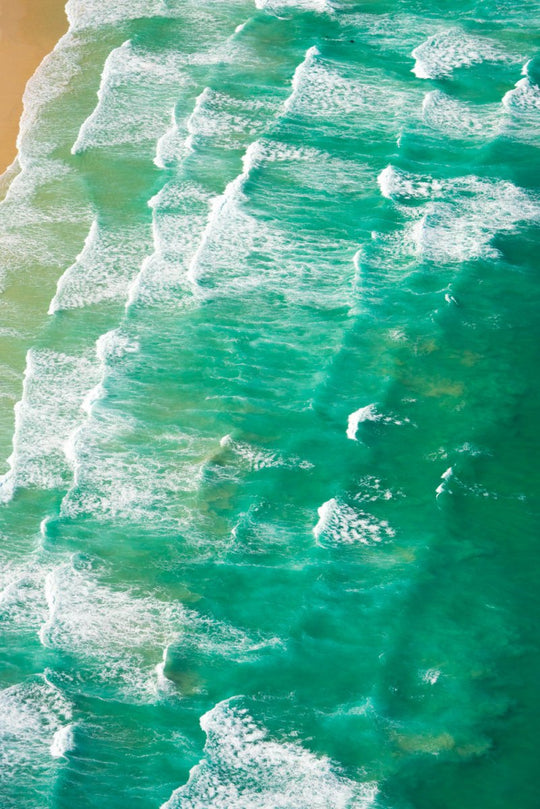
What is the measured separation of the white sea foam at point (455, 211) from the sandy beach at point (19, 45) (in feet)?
7.51

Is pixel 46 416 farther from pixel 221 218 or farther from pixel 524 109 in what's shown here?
pixel 524 109

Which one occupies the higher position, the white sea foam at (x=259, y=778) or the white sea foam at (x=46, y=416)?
the white sea foam at (x=46, y=416)

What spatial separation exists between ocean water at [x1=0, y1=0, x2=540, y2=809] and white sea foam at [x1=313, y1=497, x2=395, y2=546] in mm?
14

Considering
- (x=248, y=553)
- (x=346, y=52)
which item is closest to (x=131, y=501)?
(x=248, y=553)

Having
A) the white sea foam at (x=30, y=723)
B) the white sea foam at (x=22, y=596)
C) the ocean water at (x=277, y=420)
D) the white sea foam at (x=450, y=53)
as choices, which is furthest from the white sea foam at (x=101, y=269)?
the white sea foam at (x=450, y=53)

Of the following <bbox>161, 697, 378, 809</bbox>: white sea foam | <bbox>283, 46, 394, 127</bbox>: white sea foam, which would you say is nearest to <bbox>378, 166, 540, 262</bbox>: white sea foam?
<bbox>283, 46, 394, 127</bbox>: white sea foam

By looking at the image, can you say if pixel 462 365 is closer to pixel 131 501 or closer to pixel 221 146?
pixel 131 501

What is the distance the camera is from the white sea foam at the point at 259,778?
2898 millimetres

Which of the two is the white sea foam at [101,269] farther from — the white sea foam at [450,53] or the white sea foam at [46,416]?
the white sea foam at [450,53]

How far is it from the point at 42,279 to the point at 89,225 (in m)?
0.45

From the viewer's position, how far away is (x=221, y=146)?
559 centimetres

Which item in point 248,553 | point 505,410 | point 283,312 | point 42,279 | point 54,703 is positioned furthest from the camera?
point 42,279

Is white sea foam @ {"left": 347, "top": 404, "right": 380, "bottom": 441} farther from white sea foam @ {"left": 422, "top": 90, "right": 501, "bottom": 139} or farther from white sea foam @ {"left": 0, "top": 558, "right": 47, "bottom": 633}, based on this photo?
white sea foam @ {"left": 422, "top": 90, "right": 501, "bottom": 139}

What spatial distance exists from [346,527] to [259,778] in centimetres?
102
